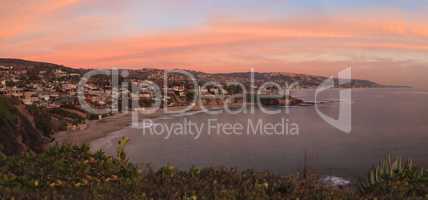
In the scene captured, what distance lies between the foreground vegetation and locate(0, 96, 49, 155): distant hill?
1024 inches

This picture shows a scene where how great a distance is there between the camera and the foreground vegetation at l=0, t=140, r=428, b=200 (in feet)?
14.6

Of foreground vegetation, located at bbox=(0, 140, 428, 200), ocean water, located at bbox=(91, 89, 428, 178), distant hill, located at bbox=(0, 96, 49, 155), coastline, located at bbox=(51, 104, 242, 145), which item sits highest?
foreground vegetation, located at bbox=(0, 140, 428, 200)

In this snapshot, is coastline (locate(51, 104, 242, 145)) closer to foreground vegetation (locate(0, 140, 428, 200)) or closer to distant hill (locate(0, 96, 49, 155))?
distant hill (locate(0, 96, 49, 155))

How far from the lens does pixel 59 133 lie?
1786 inches

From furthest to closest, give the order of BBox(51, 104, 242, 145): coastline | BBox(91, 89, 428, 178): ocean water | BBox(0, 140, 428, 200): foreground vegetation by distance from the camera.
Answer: BBox(51, 104, 242, 145): coastline
BBox(91, 89, 428, 178): ocean water
BBox(0, 140, 428, 200): foreground vegetation

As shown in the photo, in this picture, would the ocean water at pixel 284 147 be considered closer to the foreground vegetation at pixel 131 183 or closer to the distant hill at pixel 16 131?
the distant hill at pixel 16 131

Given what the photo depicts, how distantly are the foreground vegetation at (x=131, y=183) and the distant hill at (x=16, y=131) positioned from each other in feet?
85.3

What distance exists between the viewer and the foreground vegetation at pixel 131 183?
4.44 m

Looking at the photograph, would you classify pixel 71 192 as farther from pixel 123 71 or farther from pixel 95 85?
pixel 123 71

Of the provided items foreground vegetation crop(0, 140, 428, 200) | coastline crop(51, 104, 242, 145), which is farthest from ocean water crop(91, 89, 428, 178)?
foreground vegetation crop(0, 140, 428, 200)

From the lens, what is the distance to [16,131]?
34.1m

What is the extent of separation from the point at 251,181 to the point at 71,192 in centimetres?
211

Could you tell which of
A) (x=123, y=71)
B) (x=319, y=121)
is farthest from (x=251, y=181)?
(x=123, y=71)

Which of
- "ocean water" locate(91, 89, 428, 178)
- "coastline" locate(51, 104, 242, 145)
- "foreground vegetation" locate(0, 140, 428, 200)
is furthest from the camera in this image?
"coastline" locate(51, 104, 242, 145)
